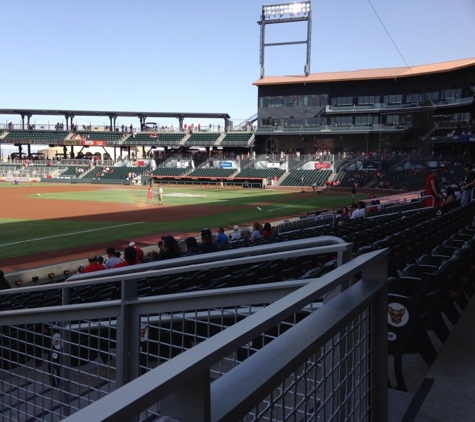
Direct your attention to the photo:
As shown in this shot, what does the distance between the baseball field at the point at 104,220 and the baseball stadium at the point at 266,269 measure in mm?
186

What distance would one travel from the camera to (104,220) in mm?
27875

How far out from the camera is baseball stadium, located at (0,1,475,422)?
1494mm

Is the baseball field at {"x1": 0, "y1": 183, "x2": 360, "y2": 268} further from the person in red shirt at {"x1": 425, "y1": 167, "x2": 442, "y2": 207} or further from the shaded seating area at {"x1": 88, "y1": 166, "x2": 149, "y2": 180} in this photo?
the shaded seating area at {"x1": 88, "y1": 166, "x2": 149, "y2": 180}

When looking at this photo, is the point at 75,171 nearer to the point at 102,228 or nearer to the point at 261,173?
the point at 261,173

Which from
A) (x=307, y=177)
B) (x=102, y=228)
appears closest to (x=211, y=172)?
(x=307, y=177)

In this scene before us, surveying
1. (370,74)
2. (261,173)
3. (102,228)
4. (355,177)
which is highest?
(370,74)

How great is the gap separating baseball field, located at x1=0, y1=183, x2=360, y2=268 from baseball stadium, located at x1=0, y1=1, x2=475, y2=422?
0.19m

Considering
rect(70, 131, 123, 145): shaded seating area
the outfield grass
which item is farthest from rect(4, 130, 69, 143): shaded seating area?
the outfield grass

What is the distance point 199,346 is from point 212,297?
3.50 feet

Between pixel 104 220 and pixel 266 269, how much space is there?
2230cm

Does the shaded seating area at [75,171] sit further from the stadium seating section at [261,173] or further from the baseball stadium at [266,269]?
the stadium seating section at [261,173]

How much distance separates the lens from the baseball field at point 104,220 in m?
19.3

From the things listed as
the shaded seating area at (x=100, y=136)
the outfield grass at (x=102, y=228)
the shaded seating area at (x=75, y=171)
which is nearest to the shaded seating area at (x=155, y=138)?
the shaded seating area at (x=100, y=136)

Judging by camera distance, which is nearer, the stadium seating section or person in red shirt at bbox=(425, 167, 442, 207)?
person in red shirt at bbox=(425, 167, 442, 207)
